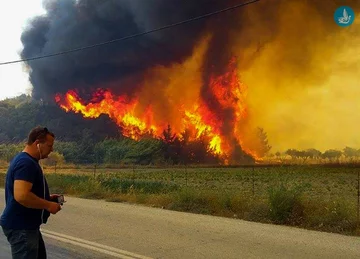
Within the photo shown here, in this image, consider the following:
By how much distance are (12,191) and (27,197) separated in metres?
0.24

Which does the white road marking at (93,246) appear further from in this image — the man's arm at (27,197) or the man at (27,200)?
the man's arm at (27,197)

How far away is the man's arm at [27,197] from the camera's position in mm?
3072

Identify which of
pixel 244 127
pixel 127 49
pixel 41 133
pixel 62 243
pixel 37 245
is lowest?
pixel 62 243

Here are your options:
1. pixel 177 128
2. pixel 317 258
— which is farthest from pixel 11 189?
pixel 177 128

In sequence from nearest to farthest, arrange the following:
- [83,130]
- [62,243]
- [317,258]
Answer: [317,258] < [62,243] < [83,130]

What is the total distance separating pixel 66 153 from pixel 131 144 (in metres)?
8.67

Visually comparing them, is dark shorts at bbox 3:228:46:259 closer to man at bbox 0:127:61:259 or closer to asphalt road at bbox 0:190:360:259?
man at bbox 0:127:61:259

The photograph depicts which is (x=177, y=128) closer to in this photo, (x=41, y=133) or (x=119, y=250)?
(x=119, y=250)

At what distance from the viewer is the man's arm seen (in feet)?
10.1

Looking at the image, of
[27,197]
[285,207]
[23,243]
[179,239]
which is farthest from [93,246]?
[285,207]

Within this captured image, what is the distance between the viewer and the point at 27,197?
10.1 ft

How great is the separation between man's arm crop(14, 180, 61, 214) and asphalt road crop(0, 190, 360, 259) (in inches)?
113

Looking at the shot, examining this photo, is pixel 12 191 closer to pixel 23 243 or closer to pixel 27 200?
pixel 27 200

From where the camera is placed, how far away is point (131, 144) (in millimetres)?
47125
